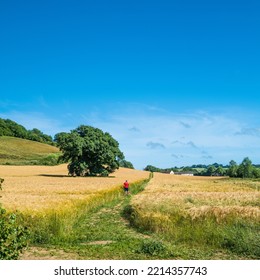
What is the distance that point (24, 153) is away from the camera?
5369 inches

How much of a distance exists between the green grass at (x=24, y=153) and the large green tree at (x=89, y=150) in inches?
1829

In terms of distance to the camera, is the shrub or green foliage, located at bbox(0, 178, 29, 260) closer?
green foliage, located at bbox(0, 178, 29, 260)

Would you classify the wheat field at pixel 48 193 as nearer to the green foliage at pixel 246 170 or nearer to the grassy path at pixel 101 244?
the grassy path at pixel 101 244

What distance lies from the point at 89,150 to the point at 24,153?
2749 inches

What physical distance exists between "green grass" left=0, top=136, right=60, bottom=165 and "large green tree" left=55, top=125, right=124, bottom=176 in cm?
4646

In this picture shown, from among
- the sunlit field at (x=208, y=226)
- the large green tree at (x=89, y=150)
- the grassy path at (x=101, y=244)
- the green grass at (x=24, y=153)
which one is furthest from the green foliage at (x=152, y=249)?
the green grass at (x=24, y=153)

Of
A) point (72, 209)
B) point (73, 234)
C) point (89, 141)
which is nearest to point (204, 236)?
Answer: point (73, 234)

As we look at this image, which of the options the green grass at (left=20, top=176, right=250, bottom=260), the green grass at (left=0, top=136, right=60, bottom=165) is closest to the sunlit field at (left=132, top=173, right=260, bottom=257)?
the green grass at (left=20, top=176, right=250, bottom=260)

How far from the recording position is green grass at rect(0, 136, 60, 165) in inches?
4852

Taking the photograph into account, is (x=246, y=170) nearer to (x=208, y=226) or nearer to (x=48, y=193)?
(x=48, y=193)

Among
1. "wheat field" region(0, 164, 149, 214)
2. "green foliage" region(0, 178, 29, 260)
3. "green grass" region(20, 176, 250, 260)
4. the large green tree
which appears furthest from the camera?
the large green tree

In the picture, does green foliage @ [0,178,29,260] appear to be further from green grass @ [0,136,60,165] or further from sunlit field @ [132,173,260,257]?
green grass @ [0,136,60,165]

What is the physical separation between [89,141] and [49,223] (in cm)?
5869

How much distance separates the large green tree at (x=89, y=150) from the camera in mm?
74062
